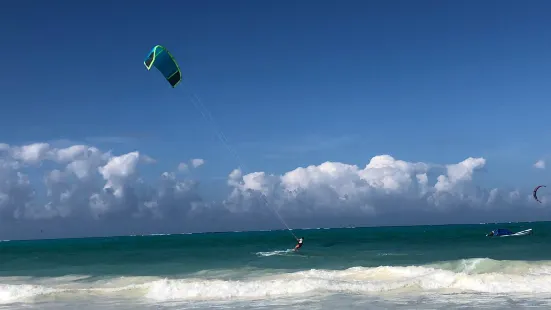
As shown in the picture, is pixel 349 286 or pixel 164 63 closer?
pixel 349 286

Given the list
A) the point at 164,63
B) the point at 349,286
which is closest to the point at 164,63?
the point at 164,63

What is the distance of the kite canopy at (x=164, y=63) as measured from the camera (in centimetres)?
2231

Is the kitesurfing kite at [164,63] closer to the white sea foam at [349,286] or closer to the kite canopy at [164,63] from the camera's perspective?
the kite canopy at [164,63]

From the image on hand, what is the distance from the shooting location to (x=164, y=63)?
22938 mm

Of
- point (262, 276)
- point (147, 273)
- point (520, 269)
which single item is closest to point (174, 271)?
point (147, 273)

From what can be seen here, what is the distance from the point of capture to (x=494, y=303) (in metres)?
18.1

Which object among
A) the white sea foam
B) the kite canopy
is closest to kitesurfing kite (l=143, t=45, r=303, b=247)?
the kite canopy

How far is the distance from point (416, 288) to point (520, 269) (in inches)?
264

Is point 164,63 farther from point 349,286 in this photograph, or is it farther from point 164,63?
point 349,286

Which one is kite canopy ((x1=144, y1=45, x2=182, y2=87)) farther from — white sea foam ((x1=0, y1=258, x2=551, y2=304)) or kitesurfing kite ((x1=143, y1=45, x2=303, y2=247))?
white sea foam ((x1=0, y1=258, x2=551, y2=304))

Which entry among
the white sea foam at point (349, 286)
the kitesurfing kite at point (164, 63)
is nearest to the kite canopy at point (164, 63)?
the kitesurfing kite at point (164, 63)

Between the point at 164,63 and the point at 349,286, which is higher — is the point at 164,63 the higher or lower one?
the higher one

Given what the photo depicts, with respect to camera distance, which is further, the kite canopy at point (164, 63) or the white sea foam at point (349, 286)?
the kite canopy at point (164, 63)

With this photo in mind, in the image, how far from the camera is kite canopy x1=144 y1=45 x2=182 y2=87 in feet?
73.2
